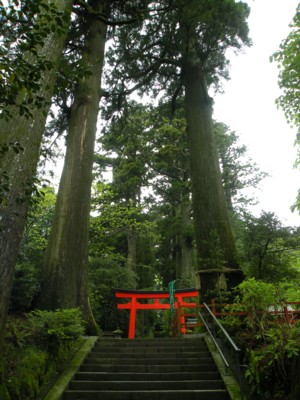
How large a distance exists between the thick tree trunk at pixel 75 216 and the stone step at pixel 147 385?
1.79 meters

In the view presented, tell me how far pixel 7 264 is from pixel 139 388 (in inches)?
114

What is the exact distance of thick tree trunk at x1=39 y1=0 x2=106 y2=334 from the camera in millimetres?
6309

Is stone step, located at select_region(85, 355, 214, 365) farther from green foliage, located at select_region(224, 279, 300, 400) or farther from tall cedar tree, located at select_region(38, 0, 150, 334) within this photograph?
tall cedar tree, located at select_region(38, 0, 150, 334)

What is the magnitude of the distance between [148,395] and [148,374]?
608mm

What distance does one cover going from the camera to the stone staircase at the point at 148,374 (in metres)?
4.26

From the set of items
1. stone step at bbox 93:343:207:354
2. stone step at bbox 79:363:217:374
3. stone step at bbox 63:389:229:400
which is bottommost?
stone step at bbox 63:389:229:400

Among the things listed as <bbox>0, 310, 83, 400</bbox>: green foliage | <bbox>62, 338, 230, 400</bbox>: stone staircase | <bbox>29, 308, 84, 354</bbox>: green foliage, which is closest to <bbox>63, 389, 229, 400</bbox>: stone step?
<bbox>62, 338, 230, 400</bbox>: stone staircase

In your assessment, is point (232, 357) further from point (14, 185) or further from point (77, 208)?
point (77, 208)

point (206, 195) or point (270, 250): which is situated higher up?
point (206, 195)

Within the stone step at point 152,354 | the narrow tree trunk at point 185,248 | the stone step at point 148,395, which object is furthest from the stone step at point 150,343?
the narrow tree trunk at point 185,248

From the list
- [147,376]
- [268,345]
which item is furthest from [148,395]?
[268,345]

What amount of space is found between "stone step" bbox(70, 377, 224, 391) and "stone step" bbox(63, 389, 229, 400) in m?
0.26

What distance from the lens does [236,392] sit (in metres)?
4.07

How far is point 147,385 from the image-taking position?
14.9 ft
